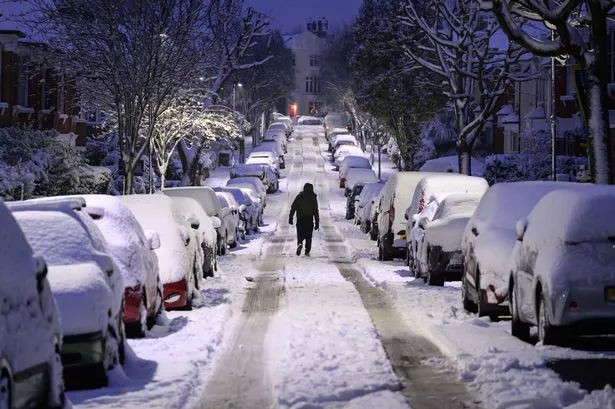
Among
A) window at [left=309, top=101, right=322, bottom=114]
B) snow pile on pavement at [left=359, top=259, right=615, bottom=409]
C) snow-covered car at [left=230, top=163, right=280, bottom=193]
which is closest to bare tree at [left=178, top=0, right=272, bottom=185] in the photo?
snow-covered car at [left=230, top=163, right=280, bottom=193]

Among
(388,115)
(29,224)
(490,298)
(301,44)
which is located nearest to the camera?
(29,224)

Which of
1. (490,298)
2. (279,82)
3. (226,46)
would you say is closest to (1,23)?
(226,46)

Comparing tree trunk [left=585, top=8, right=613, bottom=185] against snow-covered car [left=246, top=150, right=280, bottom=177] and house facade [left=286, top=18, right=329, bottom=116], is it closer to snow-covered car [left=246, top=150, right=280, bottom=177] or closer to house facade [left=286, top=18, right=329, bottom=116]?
snow-covered car [left=246, top=150, right=280, bottom=177]

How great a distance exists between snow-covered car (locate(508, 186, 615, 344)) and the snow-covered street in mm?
316

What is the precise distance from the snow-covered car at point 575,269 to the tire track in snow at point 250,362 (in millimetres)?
2911

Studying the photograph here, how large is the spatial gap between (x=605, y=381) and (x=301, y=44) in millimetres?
174553

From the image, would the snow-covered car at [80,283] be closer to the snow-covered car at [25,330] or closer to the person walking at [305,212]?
the snow-covered car at [25,330]

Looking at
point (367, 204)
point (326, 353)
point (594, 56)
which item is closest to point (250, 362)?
point (326, 353)

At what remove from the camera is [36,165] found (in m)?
37.4

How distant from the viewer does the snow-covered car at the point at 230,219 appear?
34781mm

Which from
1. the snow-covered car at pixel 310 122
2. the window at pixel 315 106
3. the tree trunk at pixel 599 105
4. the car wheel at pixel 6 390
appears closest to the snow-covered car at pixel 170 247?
the tree trunk at pixel 599 105

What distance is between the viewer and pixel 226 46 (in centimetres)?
5297

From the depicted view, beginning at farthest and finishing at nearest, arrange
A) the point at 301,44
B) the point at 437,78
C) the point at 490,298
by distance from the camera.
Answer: the point at 301,44
the point at 437,78
the point at 490,298

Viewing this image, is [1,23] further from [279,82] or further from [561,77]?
[279,82]
